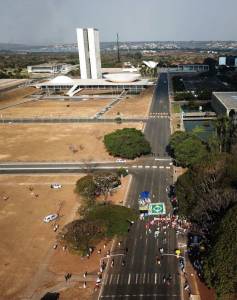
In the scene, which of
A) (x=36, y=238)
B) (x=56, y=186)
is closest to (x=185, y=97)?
(x=56, y=186)

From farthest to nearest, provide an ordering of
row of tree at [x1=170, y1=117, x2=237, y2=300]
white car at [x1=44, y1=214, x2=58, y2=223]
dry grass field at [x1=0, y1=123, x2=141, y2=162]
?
dry grass field at [x1=0, y1=123, x2=141, y2=162], white car at [x1=44, y1=214, x2=58, y2=223], row of tree at [x1=170, y1=117, x2=237, y2=300]

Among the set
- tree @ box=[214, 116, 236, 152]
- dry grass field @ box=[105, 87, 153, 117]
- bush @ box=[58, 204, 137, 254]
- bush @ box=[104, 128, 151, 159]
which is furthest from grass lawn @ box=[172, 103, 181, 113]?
bush @ box=[58, 204, 137, 254]

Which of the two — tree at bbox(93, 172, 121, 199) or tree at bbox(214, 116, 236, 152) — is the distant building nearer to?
tree at bbox(214, 116, 236, 152)

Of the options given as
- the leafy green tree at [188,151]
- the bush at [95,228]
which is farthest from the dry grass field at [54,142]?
the bush at [95,228]

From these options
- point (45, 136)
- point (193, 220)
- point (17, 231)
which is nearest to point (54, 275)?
point (17, 231)

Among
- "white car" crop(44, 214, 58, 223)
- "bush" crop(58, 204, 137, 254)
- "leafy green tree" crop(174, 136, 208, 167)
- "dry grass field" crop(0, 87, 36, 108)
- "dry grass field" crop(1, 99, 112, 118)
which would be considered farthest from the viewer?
"dry grass field" crop(0, 87, 36, 108)

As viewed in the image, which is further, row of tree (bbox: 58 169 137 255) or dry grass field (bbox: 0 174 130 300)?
row of tree (bbox: 58 169 137 255)

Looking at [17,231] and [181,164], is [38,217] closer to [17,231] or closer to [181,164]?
[17,231]
